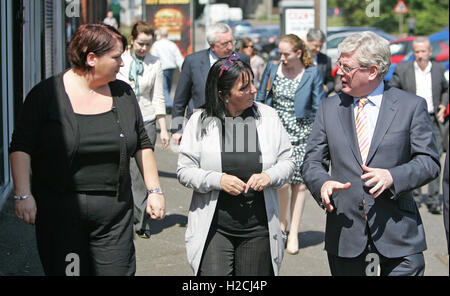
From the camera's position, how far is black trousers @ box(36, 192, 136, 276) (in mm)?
3979

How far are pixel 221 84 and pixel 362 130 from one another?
0.89m

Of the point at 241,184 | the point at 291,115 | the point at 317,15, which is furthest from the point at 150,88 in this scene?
the point at 317,15

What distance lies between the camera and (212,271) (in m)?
4.38

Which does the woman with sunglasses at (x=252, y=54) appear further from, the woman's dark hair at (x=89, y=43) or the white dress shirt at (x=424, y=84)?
the woman's dark hair at (x=89, y=43)

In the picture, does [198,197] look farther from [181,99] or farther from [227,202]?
[181,99]

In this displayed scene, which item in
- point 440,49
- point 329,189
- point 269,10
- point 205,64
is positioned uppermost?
point 269,10

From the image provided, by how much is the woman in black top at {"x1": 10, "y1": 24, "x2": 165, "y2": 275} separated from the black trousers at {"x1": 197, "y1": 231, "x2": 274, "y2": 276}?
1.61 feet

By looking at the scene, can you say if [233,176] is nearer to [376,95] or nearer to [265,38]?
[376,95]

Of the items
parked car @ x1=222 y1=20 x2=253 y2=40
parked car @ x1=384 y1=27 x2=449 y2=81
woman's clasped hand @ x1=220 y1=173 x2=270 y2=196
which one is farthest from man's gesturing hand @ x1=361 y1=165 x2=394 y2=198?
parked car @ x1=222 y1=20 x2=253 y2=40

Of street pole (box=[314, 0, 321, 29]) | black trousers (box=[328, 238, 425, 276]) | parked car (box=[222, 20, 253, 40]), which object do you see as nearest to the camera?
black trousers (box=[328, 238, 425, 276])

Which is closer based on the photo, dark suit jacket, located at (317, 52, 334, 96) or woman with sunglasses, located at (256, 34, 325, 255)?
woman with sunglasses, located at (256, 34, 325, 255)

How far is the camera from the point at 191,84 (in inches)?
290

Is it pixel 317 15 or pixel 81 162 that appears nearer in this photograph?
pixel 81 162

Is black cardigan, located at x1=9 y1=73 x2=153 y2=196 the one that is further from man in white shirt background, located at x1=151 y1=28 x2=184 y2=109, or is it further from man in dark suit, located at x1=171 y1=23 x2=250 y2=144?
man in white shirt background, located at x1=151 y1=28 x2=184 y2=109
